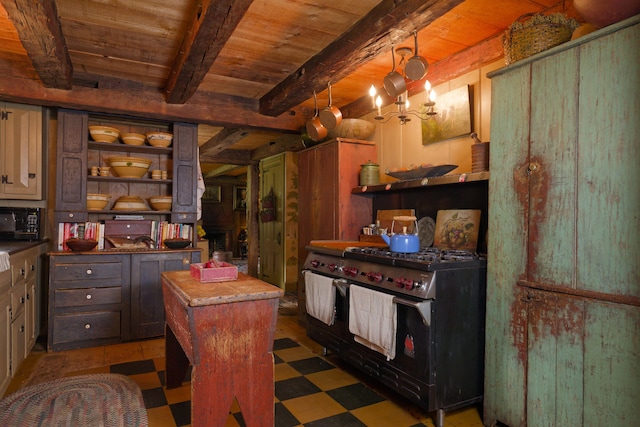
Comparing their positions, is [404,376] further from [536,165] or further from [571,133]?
[571,133]

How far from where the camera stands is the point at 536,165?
2119 millimetres

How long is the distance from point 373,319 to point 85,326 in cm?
274

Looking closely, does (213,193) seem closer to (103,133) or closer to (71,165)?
(103,133)

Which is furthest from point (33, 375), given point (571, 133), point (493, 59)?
point (493, 59)

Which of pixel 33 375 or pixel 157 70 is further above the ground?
pixel 157 70

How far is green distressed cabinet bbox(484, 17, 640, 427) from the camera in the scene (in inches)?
69.3

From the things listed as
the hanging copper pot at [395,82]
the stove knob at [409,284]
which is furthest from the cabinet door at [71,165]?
the stove knob at [409,284]

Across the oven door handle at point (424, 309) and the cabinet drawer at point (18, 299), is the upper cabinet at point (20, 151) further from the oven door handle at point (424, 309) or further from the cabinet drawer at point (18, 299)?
the oven door handle at point (424, 309)

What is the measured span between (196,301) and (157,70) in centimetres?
270

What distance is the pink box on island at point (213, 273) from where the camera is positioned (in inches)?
90.8

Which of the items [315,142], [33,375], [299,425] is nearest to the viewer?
[299,425]

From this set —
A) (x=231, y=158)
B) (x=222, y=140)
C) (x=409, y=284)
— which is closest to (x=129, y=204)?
(x=222, y=140)

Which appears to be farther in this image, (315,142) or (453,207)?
(315,142)

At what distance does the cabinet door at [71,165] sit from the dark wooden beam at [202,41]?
3.32 feet
